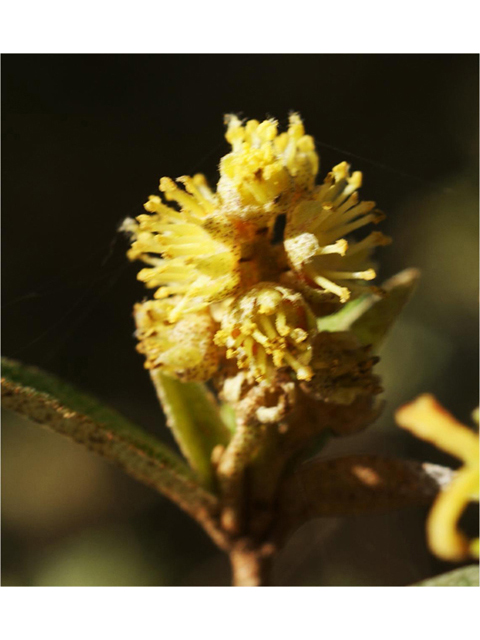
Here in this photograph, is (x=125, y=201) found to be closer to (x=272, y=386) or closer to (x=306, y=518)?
(x=272, y=386)

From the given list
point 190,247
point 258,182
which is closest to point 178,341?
point 190,247

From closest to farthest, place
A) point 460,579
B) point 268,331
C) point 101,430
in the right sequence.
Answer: point 268,331 < point 101,430 < point 460,579

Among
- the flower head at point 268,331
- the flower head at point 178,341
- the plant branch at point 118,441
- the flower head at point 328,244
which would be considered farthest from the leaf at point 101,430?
the flower head at point 328,244

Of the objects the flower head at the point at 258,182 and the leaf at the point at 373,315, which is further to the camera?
the leaf at the point at 373,315

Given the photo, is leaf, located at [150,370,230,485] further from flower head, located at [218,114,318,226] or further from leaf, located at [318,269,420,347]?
flower head, located at [218,114,318,226]

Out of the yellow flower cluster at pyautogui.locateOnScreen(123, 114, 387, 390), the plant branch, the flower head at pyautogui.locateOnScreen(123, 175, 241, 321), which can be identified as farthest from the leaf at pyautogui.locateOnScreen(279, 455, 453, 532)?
the flower head at pyautogui.locateOnScreen(123, 175, 241, 321)

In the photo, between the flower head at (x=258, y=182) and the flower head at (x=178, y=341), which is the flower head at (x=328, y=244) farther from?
the flower head at (x=178, y=341)

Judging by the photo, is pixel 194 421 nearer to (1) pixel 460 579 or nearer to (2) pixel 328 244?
(2) pixel 328 244
